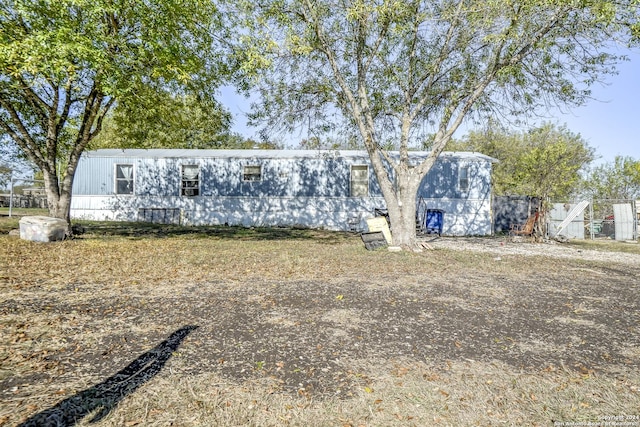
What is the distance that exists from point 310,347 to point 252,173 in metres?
14.0

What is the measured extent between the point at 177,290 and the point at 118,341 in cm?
187

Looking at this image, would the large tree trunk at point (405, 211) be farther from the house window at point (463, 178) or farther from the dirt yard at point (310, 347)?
the house window at point (463, 178)

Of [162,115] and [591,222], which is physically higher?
[162,115]

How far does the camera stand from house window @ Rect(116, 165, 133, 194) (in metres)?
16.8

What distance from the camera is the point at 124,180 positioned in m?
16.8

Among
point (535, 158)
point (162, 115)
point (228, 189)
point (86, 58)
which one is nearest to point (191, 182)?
point (228, 189)

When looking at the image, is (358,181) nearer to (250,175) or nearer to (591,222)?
(250,175)

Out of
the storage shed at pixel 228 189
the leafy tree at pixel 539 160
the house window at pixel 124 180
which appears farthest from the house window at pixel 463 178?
the house window at pixel 124 180

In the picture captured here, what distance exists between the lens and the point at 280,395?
2561 millimetres

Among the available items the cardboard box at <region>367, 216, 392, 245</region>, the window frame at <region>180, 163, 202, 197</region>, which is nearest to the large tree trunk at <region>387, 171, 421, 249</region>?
the cardboard box at <region>367, 216, 392, 245</region>

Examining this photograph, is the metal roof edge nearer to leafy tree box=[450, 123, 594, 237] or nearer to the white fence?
leafy tree box=[450, 123, 594, 237]

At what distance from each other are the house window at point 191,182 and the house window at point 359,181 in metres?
7.05

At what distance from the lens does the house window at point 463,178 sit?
16266mm

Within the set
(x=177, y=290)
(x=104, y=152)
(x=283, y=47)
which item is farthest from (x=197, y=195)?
(x=177, y=290)
